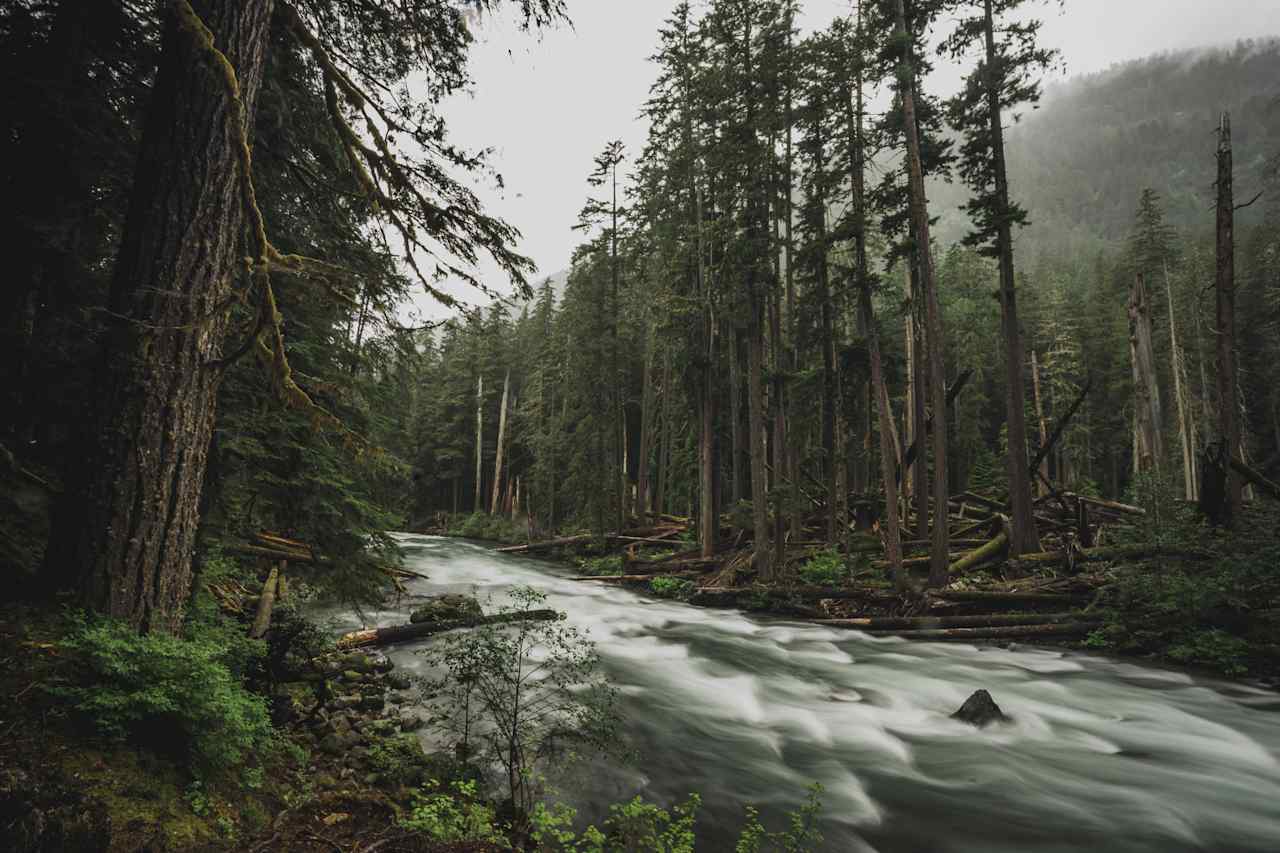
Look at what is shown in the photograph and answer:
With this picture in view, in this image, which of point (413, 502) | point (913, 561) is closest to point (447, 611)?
point (413, 502)

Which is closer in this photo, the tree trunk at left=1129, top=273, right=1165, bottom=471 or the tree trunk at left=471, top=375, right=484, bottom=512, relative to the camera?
the tree trunk at left=1129, top=273, right=1165, bottom=471

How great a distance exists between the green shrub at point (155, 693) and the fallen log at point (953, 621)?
11.5 meters

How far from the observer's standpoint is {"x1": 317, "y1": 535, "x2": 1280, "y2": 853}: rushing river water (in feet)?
16.1

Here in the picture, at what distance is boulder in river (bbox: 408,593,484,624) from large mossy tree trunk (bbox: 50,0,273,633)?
7.07 metres

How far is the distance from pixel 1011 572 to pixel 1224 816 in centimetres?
903

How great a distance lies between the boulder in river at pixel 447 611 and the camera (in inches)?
400

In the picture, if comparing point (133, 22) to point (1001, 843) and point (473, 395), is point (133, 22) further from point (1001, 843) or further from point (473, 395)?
point (473, 395)

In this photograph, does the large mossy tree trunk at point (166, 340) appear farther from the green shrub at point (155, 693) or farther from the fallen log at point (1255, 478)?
the fallen log at point (1255, 478)

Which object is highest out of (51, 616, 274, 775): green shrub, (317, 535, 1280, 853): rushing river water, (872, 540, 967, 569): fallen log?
(51, 616, 274, 775): green shrub

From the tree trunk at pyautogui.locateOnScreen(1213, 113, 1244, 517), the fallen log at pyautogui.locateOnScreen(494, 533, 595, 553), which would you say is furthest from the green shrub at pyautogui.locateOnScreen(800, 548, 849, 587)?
the fallen log at pyautogui.locateOnScreen(494, 533, 595, 553)

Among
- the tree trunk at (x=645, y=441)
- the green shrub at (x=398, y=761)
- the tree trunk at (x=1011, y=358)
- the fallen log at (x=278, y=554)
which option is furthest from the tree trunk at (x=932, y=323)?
the tree trunk at (x=645, y=441)

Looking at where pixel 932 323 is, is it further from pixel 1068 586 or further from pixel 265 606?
pixel 265 606

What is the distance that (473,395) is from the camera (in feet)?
157

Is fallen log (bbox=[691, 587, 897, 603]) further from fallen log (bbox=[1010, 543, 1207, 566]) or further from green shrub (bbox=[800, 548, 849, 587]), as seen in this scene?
fallen log (bbox=[1010, 543, 1207, 566])
